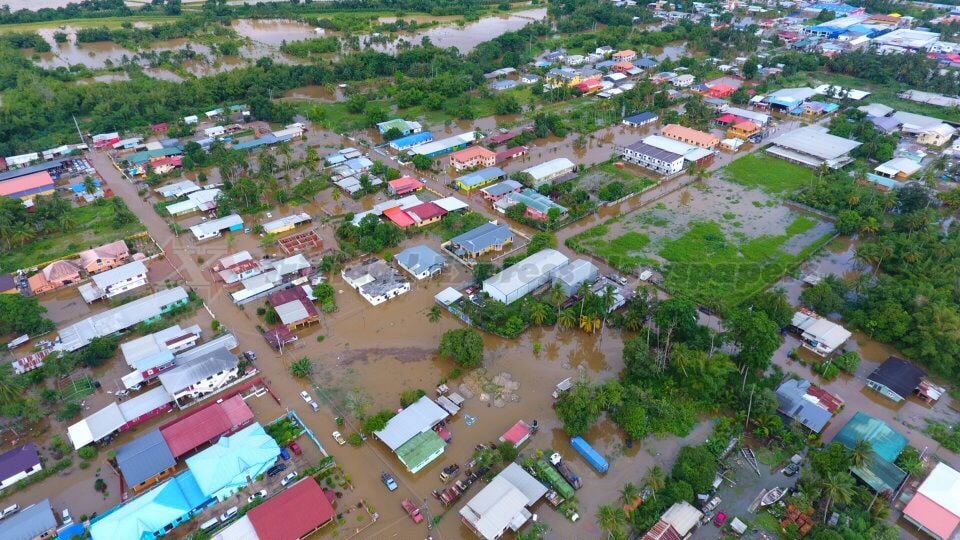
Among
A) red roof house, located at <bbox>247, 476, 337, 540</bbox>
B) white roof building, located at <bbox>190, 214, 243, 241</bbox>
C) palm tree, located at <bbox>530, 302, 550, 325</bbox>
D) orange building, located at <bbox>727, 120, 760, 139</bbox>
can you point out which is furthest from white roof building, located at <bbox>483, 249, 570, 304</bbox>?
orange building, located at <bbox>727, 120, 760, 139</bbox>

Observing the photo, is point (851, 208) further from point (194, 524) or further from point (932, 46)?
point (932, 46)

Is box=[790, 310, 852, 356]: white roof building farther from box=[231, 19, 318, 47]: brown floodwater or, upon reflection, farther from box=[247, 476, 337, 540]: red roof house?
box=[231, 19, 318, 47]: brown floodwater

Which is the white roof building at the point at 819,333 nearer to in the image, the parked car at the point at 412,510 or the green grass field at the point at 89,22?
the parked car at the point at 412,510

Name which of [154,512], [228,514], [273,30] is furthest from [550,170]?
[273,30]

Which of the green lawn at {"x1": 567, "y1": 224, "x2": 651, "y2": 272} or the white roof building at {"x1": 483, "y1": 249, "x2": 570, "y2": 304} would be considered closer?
the white roof building at {"x1": 483, "y1": 249, "x2": 570, "y2": 304}

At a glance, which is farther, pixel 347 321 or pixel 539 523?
pixel 347 321

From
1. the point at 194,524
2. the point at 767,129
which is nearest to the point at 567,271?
the point at 194,524

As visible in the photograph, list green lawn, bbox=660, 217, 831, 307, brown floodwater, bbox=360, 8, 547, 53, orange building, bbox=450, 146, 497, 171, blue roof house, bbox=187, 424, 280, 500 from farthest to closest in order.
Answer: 1. brown floodwater, bbox=360, 8, 547, 53
2. orange building, bbox=450, 146, 497, 171
3. green lawn, bbox=660, 217, 831, 307
4. blue roof house, bbox=187, 424, 280, 500
